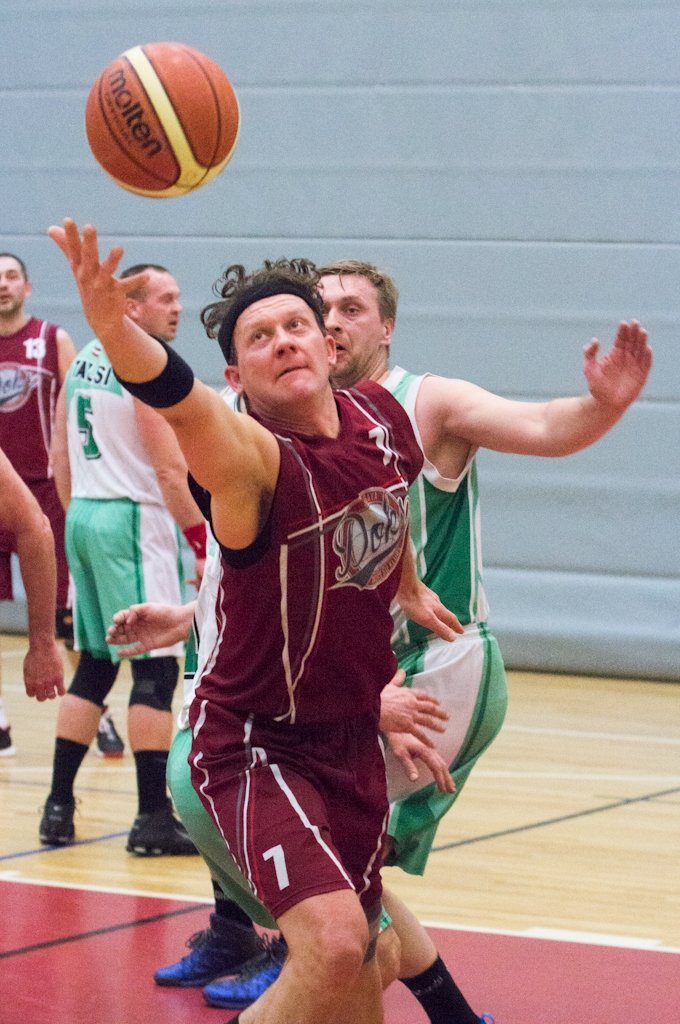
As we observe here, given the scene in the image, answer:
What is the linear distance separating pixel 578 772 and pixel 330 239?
459 centimetres

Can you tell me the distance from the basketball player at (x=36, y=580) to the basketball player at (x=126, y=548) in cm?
148

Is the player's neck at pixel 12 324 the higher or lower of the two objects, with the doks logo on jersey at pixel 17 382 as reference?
higher

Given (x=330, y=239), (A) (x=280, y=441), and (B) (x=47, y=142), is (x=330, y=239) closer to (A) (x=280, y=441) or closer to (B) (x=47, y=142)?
(B) (x=47, y=142)

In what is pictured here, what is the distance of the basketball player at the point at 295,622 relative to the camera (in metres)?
2.67

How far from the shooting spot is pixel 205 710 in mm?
3000

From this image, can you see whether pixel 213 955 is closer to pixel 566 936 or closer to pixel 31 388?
pixel 566 936

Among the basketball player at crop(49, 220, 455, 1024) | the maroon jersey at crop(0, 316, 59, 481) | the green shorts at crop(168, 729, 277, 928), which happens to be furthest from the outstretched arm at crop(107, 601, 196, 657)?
the maroon jersey at crop(0, 316, 59, 481)

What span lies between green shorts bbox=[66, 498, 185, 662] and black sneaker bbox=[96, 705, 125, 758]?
1.40m

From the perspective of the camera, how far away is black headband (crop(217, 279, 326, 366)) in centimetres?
306

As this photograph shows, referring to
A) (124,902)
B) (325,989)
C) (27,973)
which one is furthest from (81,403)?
(325,989)

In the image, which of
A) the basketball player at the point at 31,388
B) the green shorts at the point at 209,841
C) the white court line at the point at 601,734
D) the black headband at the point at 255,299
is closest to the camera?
the black headband at the point at 255,299

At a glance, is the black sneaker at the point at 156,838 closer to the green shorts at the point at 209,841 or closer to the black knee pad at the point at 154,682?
the black knee pad at the point at 154,682

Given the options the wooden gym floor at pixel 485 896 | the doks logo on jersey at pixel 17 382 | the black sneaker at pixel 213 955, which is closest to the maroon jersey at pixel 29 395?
the doks logo on jersey at pixel 17 382

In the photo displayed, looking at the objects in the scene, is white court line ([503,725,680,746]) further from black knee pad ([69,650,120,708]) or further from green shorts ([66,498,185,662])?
black knee pad ([69,650,120,708])
